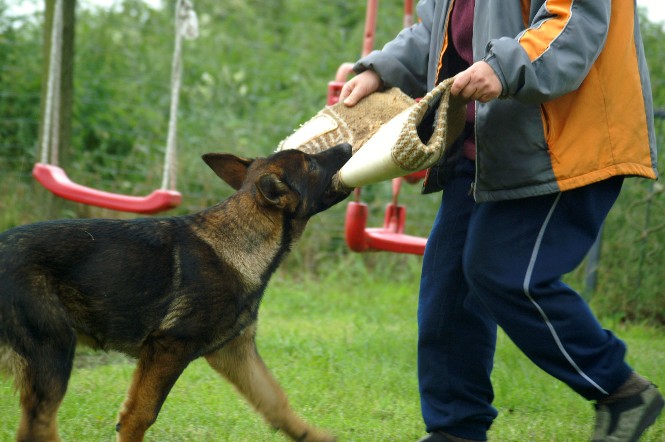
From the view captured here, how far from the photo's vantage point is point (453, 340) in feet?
11.9

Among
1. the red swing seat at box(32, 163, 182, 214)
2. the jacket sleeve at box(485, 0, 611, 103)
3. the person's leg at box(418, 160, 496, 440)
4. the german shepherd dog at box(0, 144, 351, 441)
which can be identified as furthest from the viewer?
the red swing seat at box(32, 163, 182, 214)

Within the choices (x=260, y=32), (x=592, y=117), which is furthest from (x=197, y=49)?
(x=592, y=117)

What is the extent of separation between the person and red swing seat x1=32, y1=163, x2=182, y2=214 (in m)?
1.91

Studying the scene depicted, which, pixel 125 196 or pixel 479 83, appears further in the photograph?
pixel 125 196

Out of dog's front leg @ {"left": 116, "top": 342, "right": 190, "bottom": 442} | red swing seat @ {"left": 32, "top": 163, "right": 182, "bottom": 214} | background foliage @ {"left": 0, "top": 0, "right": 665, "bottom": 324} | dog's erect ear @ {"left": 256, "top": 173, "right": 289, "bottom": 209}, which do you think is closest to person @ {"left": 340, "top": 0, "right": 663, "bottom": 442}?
dog's erect ear @ {"left": 256, "top": 173, "right": 289, "bottom": 209}

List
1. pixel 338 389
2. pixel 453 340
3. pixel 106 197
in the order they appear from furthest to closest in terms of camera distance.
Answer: pixel 106 197 → pixel 338 389 → pixel 453 340

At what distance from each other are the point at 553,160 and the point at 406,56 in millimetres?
951

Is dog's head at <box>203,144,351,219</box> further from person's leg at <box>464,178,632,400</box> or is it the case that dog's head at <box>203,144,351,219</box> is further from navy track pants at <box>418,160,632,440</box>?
person's leg at <box>464,178,632,400</box>

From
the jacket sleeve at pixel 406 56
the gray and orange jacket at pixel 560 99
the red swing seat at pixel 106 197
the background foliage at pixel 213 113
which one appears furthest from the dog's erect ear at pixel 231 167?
the background foliage at pixel 213 113

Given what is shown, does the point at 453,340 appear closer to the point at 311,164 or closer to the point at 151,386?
the point at 311,164

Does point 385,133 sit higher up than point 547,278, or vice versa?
→ point 385,133

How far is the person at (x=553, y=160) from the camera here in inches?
115

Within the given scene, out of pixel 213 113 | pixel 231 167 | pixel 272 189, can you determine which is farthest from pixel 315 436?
pixel 213 113

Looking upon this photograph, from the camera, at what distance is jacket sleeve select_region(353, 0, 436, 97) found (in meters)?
3.72
